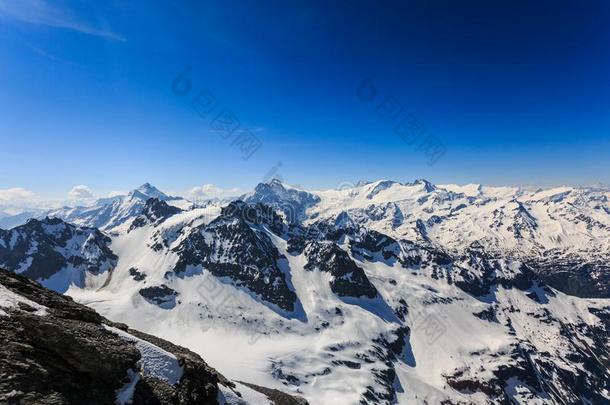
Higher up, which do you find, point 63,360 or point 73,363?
point 73,363

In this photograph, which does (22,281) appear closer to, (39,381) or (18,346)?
(18,346)

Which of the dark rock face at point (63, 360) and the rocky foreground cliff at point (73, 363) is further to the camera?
the rocky foreground cliff at point (73, 363)

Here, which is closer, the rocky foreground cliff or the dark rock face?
the dark rock face

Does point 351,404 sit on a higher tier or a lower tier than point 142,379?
lower

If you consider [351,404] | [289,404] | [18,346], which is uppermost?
[18,346]

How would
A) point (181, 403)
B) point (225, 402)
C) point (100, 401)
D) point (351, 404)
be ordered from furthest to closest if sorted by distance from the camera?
point (351, 404), point (225, 402), point (181, 403), point (100, 401)

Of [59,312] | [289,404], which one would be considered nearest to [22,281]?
[59,312]

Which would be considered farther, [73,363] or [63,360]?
[73,363]

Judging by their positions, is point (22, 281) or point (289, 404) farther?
point (289, 404)
